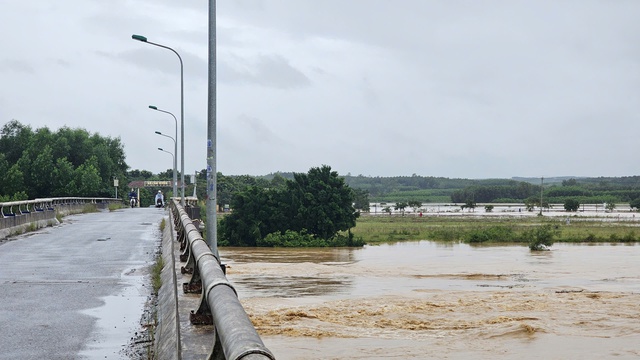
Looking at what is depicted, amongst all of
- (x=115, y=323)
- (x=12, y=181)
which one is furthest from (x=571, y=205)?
(x=115, y=323)

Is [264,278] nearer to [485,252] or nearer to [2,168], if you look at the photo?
[485,252]

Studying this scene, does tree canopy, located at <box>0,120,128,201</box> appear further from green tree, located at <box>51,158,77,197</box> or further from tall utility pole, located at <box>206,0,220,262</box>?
tall utility pole, located at <box>206,0,220,262</box>

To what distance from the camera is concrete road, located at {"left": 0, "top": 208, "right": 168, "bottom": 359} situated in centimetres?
1006

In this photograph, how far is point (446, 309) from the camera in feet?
92.2

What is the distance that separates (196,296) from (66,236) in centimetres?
2052

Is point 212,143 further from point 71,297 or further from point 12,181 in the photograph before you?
point 12,181

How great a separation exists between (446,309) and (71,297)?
16.4m

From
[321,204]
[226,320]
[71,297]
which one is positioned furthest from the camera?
[321,204]

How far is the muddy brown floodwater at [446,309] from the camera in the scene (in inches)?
827

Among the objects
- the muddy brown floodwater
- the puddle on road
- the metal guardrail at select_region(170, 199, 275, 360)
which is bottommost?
the muddy brown floodwater

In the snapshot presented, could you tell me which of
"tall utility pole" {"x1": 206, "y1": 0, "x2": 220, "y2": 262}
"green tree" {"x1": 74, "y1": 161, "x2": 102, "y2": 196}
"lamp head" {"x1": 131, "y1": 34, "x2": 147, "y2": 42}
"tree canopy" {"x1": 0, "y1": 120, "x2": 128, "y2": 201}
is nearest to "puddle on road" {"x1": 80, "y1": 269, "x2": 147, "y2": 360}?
"tall utility pole" {"x1": 206, "y1": 0, "x2": 220, "y2": 262}

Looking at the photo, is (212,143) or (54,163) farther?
(54,163)

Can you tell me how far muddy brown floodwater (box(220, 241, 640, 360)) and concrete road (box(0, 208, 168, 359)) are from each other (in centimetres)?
429

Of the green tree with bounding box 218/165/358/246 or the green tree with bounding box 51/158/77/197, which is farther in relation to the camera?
the green tree with bounding box 51/158/77/197
